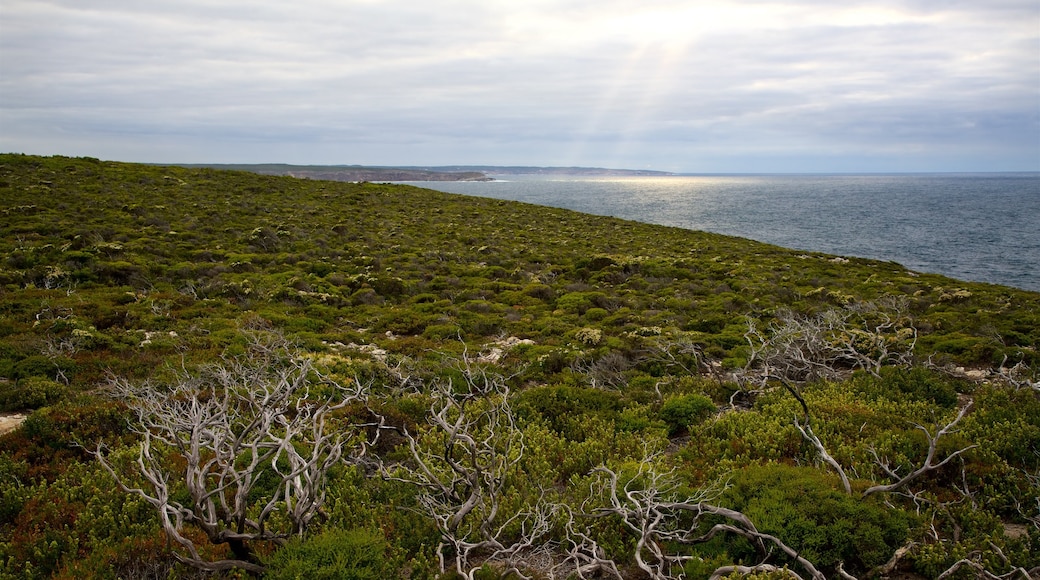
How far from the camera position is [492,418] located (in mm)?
8453

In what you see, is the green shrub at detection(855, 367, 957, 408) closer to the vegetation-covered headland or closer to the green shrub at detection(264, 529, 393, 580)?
the vegetation-covered headland

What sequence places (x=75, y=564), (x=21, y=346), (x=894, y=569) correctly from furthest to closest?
1. (x=21, y=346)
2. (x=894, y=569)
3. (x=75, y=564)

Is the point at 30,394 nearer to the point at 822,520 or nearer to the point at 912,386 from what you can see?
the point at 822,520

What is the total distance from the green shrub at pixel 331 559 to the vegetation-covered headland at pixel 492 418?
28 millimetres

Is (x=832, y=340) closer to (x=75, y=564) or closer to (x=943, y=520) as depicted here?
(x=943, y=520)

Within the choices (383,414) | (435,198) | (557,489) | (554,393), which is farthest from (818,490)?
(435,198)

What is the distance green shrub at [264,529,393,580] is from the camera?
4805 millimetres

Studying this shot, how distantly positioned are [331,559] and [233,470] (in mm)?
1211

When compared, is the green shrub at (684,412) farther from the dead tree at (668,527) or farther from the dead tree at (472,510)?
the dead tree at (472,510)

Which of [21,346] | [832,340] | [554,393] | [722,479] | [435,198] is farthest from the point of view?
[435,198]

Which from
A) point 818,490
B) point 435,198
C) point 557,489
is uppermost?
point 435,198

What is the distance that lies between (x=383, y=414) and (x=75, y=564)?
4343 millimetres

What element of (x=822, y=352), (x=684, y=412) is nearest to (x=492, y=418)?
(x=684, y=412)

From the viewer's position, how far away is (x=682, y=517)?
20.5 feet
